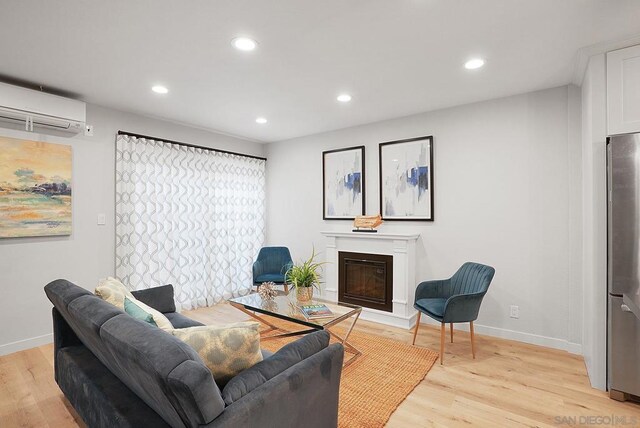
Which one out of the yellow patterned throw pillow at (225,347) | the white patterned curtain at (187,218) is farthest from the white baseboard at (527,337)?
the white patterned curtain at (187,218)

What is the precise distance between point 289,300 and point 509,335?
2363 millimetres

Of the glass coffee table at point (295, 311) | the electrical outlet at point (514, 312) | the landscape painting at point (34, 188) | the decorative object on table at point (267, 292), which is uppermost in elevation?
the landscape painting at point (34, 188)

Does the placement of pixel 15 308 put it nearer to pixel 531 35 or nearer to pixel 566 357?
pixel 531 35

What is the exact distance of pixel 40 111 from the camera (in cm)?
308

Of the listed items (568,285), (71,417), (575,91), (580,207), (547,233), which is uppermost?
(575,91)

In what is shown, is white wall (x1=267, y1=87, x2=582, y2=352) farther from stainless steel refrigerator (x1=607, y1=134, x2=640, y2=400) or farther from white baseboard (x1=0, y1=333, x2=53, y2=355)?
white baseboard (x1=0, y1=333, x2=53, y2=355)

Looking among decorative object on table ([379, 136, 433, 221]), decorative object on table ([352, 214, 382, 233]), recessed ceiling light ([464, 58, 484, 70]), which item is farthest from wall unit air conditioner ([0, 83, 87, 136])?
recessed ceiling light ([464, 58, 484, 70])

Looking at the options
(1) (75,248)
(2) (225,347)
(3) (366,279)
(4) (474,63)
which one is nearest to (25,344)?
(1) (75,248)

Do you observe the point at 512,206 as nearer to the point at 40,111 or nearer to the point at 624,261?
the point at 624,261

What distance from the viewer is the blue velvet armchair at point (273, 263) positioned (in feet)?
15.1

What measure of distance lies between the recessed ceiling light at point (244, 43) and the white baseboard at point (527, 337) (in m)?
3.53

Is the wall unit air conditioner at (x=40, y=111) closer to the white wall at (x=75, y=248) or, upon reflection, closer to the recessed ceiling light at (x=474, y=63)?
the white wall at (x=75, y=248)

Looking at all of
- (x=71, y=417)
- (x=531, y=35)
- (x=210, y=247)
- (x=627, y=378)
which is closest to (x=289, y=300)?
(x=71, y=417)

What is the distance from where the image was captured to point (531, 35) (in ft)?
7.56
